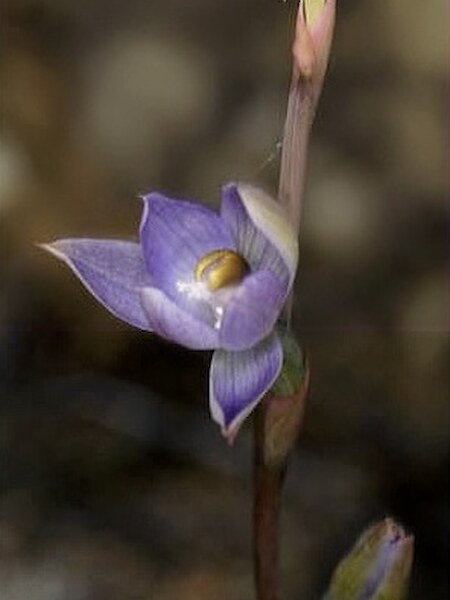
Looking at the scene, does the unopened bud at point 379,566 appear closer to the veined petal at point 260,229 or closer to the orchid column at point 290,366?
the orchid column at point 290,366

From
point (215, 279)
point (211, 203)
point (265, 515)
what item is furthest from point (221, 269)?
point (211, 203)

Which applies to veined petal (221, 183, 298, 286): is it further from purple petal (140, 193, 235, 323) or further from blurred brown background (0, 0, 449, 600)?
blurred brown background (0, 0, 449, 600)

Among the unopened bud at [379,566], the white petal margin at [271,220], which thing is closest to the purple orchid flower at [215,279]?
the white petal margin at [271,220]

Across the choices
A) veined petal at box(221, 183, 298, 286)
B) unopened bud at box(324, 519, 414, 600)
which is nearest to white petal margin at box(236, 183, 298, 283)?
veined petal at box(221, 183, 298, 286)

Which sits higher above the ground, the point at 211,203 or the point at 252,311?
the point at 252,311

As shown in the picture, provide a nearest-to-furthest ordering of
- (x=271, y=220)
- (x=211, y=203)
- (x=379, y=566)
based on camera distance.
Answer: (x=271, y=220) < (x=379, y=566) < (x=211, y=203)

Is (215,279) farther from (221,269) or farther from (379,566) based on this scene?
(379,566)

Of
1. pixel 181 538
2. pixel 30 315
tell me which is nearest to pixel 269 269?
pixel 181 538

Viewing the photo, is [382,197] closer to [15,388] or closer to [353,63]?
[353,63]
